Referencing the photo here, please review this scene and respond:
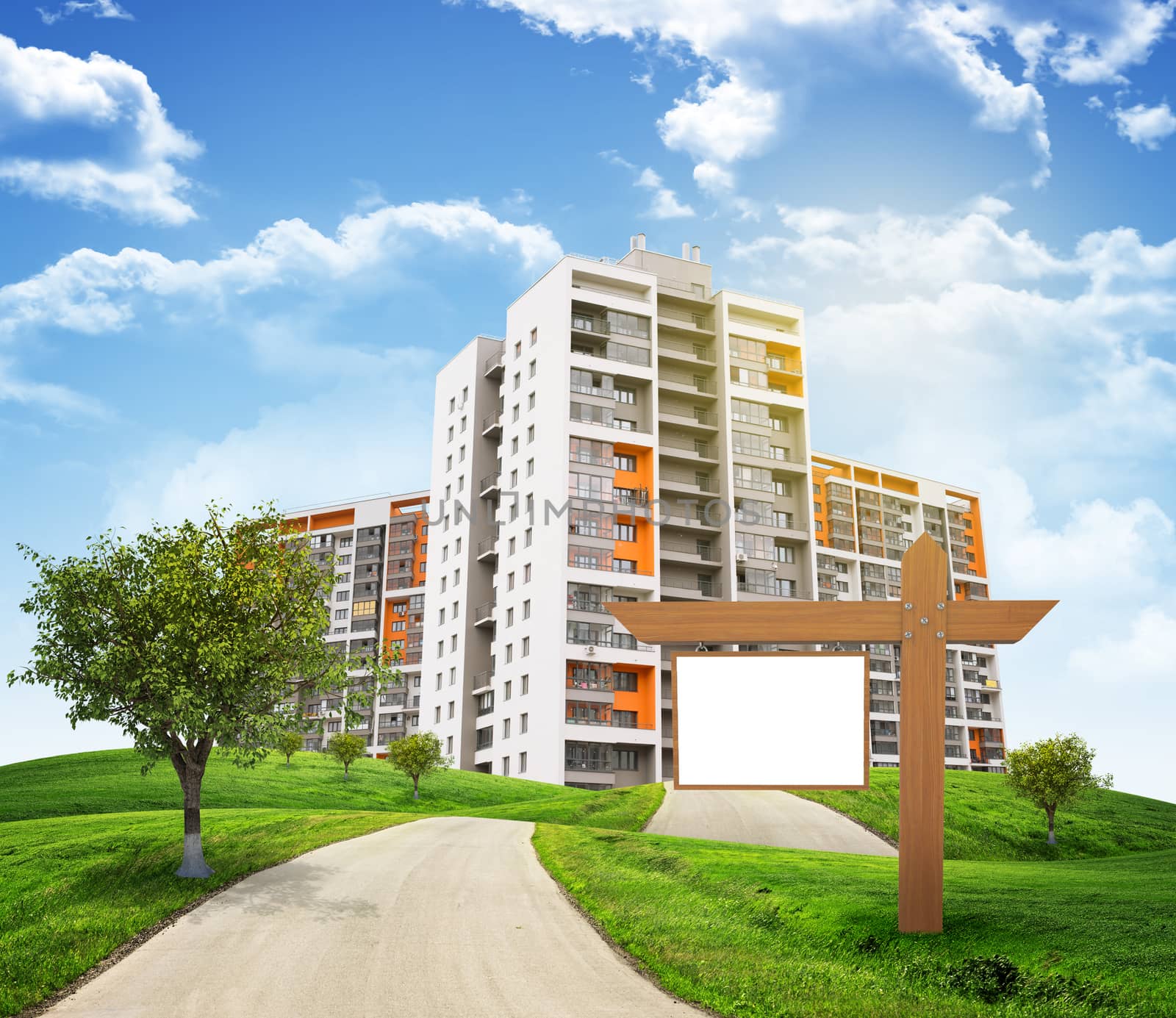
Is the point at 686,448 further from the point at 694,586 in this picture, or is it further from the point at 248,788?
the point at 248,788

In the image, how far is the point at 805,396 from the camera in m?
88.3

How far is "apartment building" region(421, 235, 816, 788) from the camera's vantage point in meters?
71.9

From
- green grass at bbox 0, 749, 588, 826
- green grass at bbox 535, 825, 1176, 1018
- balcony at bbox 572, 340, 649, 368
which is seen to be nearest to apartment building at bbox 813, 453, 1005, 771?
balcony at bbox 572, 340, 649, 368

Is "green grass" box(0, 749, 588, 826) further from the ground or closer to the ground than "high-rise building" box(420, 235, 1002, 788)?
closer to the ground

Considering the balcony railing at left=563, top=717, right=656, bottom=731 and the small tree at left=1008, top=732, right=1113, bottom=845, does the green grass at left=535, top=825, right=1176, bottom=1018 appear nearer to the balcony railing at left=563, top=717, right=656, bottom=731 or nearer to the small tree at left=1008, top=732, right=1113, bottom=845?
the small tree at left=1008, top=732, right=1113, bottom=845

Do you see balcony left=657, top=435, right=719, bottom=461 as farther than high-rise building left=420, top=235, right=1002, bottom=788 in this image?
Yes

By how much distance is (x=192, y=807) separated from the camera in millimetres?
23641

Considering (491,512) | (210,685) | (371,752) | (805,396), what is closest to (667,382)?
(805,396)

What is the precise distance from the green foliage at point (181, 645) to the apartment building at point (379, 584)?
93390 millimetres

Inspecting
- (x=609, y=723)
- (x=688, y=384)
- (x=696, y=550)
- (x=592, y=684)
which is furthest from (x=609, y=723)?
(x=688, y=384)

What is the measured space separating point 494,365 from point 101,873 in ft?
226

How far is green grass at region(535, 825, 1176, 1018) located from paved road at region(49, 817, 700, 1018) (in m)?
0.88

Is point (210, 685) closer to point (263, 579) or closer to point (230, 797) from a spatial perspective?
point (263, 579)

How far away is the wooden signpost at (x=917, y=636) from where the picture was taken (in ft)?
52.0
